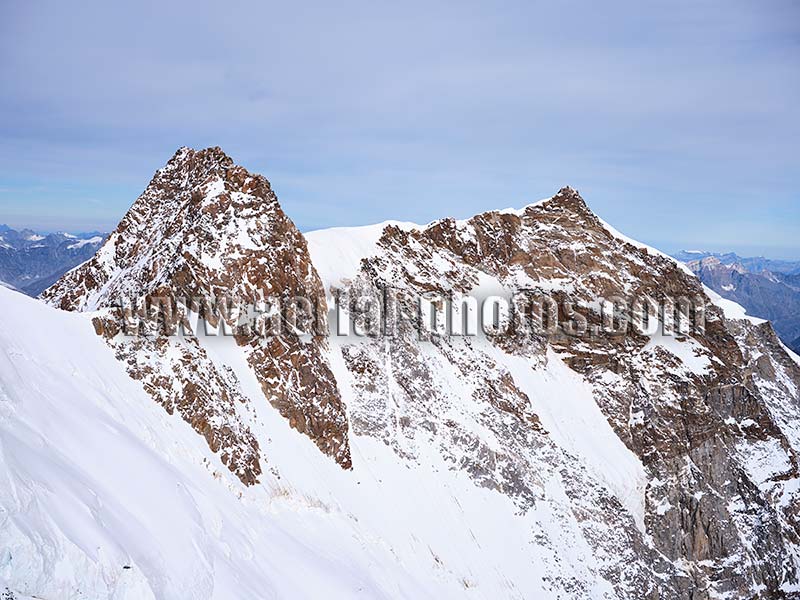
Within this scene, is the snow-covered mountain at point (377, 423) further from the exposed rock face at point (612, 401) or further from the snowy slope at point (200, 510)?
the exposed rock face at point (612, 401)

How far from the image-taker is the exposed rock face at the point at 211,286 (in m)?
45.3

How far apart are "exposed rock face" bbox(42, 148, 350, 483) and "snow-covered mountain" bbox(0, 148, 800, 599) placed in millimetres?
240

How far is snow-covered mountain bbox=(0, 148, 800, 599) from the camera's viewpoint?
28562 mm

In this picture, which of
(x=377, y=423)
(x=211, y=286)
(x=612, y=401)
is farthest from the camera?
(x=612, y=401)

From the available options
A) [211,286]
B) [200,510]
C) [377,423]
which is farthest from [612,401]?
[200,510]

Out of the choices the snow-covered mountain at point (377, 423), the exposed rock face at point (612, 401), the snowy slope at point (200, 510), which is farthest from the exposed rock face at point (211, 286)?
the exposed rock face at point (612, 401)

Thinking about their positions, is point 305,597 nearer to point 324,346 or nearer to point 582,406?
point 324,346

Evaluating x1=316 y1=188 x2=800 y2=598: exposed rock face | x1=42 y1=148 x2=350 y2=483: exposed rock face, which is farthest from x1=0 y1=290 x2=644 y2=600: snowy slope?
x1=316 y1=188 x2=800 y2=598: exposed rock face

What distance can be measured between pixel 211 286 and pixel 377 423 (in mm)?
21884

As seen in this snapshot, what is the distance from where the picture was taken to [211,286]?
5325 cm

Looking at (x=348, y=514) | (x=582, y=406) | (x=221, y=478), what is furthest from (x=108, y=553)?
(x=582, y=406)

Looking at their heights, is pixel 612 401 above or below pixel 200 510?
below

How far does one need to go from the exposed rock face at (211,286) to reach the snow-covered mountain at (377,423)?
24 centimetres

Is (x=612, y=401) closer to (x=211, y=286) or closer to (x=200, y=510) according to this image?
(x=211, y=286)
